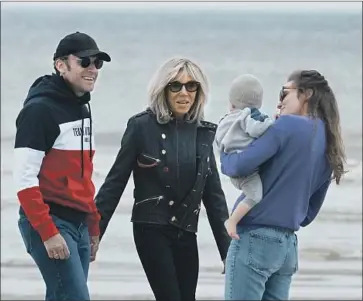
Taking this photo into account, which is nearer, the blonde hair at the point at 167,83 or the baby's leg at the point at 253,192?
the baby's leg at the point at 253,192

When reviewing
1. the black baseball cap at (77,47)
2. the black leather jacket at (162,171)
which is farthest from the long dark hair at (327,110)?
the black baseball cap at (77,47)

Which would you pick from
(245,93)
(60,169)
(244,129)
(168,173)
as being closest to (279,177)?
(244,129)

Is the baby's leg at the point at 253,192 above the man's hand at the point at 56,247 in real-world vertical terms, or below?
above

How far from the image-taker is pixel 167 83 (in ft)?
12.4

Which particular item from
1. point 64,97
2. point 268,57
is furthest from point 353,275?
point 268,57

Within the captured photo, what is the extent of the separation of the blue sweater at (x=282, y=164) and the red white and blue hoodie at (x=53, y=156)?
47 centimetres

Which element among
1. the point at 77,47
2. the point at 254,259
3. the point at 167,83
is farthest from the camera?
the point at 167,83

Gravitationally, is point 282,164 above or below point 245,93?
below

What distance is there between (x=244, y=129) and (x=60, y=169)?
0.60 meters

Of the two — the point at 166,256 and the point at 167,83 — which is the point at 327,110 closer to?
the point at 167,83

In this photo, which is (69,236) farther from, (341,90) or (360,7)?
(360,7)

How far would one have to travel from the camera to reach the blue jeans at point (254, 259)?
3371 millimetres

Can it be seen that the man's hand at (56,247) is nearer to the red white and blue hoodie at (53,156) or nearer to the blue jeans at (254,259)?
the red white and blue hoodie at (53,156)

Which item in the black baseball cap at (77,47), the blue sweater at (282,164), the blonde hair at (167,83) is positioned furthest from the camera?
the blonde hair at (167,83)
